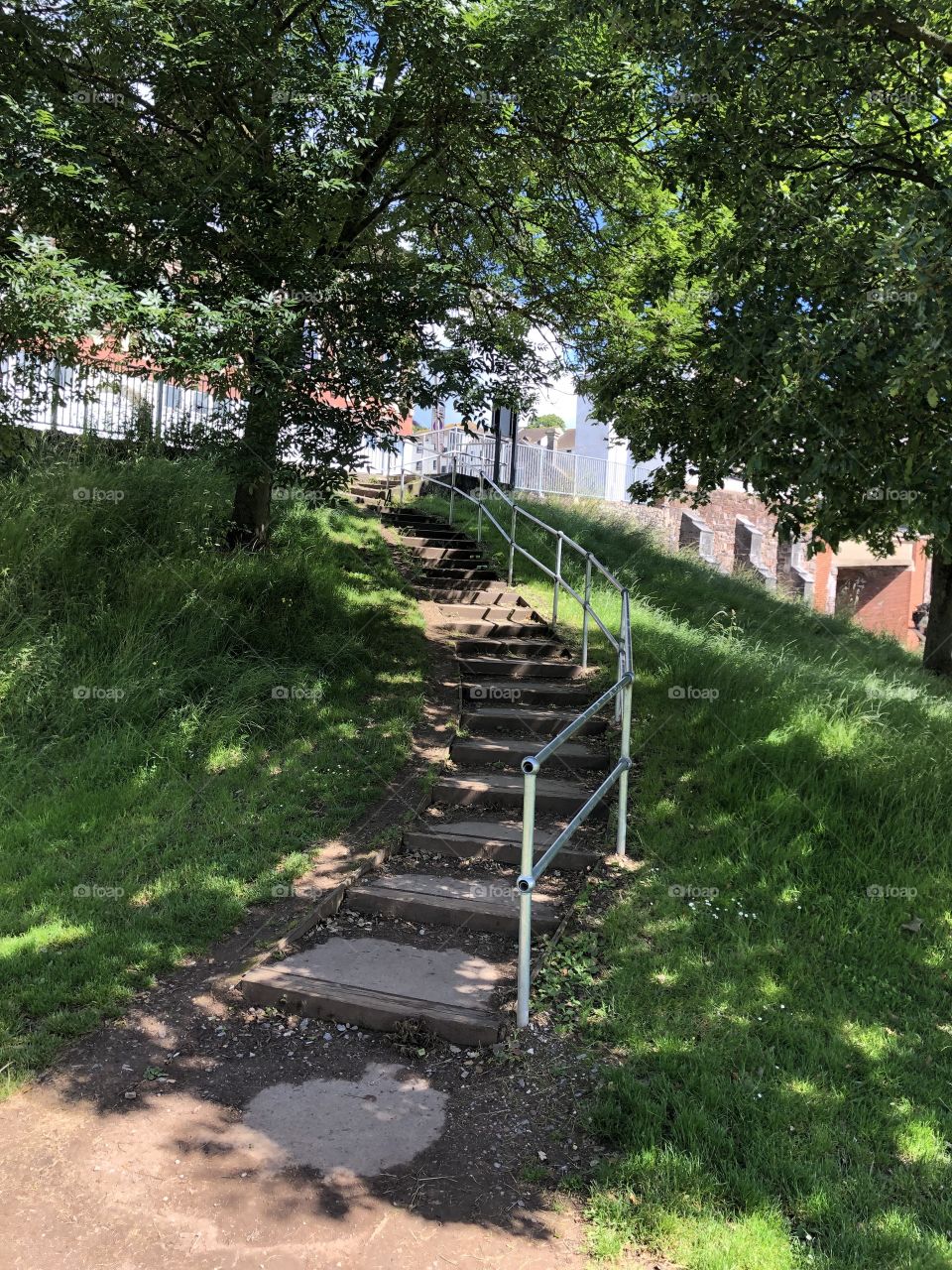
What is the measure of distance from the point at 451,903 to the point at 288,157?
18.0ft

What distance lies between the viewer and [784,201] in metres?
6.19

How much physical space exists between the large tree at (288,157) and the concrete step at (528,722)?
2.48 m

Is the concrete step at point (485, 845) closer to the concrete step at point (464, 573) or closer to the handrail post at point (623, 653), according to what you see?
the handrail post at point (623, 653)

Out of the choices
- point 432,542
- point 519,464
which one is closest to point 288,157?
point 432,542

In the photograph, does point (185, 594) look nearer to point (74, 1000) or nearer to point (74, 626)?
point (74, 626)

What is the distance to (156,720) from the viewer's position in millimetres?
6500

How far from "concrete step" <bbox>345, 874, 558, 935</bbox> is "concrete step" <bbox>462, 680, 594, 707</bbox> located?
9.61 feet

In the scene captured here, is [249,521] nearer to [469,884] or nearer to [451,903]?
[469,884]

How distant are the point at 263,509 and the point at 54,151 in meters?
4.02

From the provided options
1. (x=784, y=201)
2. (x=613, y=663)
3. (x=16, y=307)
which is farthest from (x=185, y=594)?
(x=784, y=201)

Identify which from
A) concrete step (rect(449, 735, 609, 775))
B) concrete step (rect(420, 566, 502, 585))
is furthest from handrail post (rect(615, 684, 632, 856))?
concrete step (rect(420, 566, 502, 585))

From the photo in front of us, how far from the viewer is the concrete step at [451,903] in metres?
4.60

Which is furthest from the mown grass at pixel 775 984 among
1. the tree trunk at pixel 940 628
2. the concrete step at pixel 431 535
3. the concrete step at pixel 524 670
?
the tree trunk at pixel 940 628

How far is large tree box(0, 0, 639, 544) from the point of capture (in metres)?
6.12
